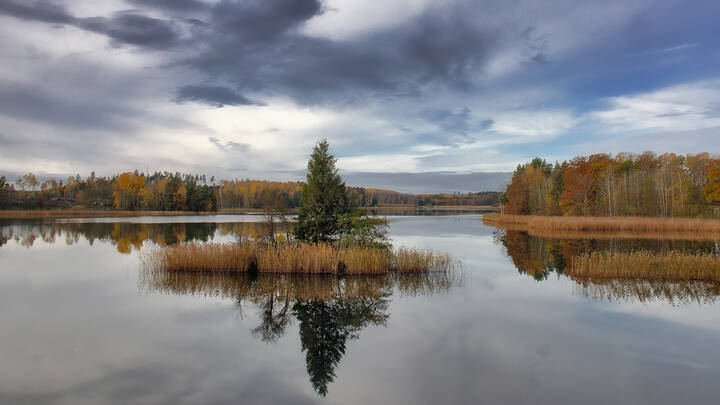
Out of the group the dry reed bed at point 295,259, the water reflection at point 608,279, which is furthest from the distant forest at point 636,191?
the dry reed bed at point 295,259

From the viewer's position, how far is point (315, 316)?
11320 millimetres

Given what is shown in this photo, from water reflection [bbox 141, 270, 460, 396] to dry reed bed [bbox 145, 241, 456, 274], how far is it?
47 cm

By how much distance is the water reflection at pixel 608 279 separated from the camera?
13.7 m

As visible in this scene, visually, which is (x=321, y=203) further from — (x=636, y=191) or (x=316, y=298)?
(x=636, y=191)

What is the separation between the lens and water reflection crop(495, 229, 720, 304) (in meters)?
13.7

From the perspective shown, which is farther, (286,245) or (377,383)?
(286,245)

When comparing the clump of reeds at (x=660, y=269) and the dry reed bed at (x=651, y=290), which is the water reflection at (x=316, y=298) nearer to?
the dry reed bed at (x=651, y=290)

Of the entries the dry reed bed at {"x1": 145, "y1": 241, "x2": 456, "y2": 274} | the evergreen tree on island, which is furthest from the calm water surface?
the evergreen tree on island

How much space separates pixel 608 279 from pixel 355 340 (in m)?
11.5

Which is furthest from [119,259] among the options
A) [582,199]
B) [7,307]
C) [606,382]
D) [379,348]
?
[582,199]

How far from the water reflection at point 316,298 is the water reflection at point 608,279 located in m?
5.04

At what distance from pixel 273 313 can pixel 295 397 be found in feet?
16.7

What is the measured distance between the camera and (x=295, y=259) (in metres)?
17.0

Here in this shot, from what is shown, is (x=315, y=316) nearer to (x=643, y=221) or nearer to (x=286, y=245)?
(x=286, y=245)
